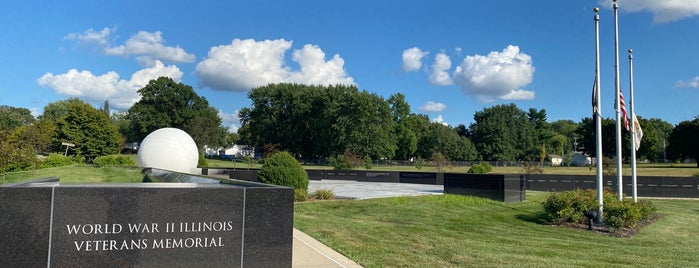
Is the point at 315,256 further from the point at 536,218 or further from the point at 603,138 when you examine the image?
the point at 603,138

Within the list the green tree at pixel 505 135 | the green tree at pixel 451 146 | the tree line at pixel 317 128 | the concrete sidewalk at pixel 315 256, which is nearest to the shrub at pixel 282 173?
the concrete sidewalk at pixel 315 256

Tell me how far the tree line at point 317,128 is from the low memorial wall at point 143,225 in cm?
4781

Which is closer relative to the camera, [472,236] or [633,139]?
[472,236]

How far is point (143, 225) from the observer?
5.27 metres

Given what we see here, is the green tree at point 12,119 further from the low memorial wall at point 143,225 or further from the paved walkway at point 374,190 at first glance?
the low memorial wall at point 143,225

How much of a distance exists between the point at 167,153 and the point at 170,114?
54.5 m

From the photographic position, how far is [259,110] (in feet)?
271

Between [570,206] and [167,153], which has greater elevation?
[167,153]

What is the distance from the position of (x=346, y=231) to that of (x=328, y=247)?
207cm

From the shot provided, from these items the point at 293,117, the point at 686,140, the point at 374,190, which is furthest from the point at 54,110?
the point at 686,140

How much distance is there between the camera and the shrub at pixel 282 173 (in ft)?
56.6

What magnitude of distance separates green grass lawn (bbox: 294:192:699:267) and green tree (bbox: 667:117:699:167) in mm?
66468

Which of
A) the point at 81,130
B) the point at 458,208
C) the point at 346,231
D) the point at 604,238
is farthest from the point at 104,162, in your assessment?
the point at 604,238

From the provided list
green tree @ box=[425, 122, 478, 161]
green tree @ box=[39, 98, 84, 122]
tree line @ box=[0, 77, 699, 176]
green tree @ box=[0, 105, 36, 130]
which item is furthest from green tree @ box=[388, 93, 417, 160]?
green tree @ box=[39, 98, 84, 122]
